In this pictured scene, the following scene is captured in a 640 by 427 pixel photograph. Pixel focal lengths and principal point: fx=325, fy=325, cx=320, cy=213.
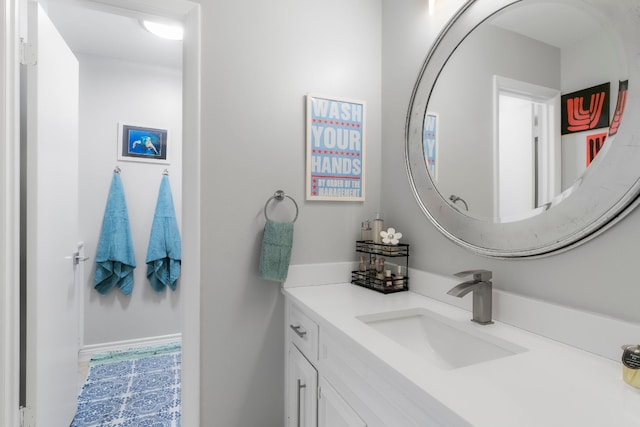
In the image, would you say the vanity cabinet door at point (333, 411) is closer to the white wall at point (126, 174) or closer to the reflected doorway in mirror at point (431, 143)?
the reflected doorway in mirror at point (431, 143)

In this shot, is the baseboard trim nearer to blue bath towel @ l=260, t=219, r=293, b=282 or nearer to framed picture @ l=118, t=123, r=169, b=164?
framed picture @ l=118, t=123, r=169, b=164

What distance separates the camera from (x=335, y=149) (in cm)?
160

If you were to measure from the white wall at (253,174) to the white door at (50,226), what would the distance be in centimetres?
67

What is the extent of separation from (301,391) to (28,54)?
A: 1.73 m

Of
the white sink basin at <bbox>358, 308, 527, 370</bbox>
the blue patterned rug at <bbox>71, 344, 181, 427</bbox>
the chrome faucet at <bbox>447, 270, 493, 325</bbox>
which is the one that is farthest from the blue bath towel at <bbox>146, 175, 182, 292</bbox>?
the chrome faucet at <bbox>447, 270, 493, 325</bbox>

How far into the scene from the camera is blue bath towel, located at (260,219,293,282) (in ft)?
4.56

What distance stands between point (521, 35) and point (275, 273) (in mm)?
1227

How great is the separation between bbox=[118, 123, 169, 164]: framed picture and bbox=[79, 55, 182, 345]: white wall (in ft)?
0.15

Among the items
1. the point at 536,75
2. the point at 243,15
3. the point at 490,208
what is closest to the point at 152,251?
the point at 243,15

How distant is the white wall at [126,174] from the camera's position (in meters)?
2.64

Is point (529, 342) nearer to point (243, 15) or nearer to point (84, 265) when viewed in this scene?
point (243, 15)

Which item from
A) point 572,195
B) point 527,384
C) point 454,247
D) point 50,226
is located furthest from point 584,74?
point 50,226

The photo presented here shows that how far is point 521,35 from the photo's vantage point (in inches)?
40.8

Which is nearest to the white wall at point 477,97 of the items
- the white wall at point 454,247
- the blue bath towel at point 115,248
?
the white wall at point 454,247
